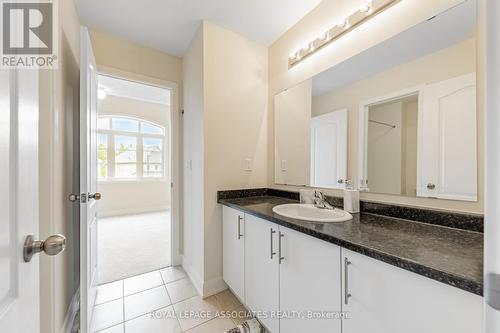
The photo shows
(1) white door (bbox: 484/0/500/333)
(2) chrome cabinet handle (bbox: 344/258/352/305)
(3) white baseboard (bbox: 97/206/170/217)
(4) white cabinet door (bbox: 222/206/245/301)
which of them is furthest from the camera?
(3) white baseboard (bbox: 97/206/170/217)

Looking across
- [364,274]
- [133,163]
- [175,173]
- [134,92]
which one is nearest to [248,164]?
[175,173]

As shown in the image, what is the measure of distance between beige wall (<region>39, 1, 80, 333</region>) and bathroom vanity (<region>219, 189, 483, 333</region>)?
1.14m

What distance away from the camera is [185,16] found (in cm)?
177

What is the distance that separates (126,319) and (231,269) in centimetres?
84

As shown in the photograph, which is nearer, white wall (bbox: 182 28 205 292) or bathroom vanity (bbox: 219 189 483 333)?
bathroom vanity (bbox: 219 189 483 333)

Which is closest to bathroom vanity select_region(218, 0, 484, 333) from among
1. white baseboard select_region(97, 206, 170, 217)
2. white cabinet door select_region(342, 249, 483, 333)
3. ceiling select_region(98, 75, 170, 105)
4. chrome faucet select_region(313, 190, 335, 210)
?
white cabinet door select_region(342, 249, 483, 333)

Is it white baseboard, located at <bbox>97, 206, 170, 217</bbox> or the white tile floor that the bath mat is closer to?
the white tile floor

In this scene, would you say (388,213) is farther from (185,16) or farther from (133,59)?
(133,59)

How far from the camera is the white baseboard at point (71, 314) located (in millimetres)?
1367

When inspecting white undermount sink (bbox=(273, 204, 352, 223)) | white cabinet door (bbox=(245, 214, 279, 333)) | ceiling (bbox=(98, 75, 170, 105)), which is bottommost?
white cabinet door (bbox=(245, 214, 279, 333))

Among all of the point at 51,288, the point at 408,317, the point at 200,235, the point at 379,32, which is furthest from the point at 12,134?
the point at 379,32

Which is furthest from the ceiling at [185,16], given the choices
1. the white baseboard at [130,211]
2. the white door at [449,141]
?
the white baseboard at [130,211]

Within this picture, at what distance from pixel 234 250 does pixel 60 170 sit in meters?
1.34

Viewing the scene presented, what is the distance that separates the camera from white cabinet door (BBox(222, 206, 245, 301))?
160cm
